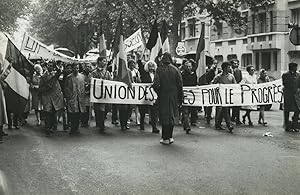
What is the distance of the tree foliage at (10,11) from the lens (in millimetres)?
43031

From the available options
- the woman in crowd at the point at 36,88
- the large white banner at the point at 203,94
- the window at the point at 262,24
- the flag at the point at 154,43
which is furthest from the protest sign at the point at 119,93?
the window at the point at 262,24

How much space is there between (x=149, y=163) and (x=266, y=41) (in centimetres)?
3598

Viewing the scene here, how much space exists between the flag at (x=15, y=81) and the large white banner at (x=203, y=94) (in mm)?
1745

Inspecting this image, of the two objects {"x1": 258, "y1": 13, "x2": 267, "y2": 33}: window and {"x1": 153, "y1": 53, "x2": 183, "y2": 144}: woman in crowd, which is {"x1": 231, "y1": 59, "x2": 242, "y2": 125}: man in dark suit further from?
{"x1": 258, "y1": 13, "x2": 267, "y2": 33}: window

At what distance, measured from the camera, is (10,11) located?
44156 millimetres

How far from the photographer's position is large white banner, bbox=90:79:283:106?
1534cm

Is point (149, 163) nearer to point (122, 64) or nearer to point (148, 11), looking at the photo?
point (122, 64)

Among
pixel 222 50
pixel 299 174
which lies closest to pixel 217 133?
pixel 299 174

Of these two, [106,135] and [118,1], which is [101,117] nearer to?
[106,135]

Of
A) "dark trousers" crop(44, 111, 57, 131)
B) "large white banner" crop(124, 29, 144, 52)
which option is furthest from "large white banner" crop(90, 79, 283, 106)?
"large white banner" crop(124, 29, 144, 52)

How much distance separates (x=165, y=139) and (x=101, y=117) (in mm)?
3124

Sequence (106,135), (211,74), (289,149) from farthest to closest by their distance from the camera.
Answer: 1. (211,74)
2. (106,135)
3. (289,149)

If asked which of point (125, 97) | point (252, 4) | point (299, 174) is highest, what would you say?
point (252, 4)

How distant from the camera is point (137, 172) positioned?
9.09 meters
